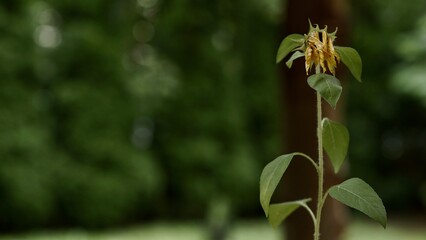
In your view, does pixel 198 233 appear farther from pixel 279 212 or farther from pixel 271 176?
pixel 271 176

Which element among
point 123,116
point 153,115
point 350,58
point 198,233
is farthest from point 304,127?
point 153,115

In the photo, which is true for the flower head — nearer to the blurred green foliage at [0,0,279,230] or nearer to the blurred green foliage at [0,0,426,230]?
the blurred green foliage at [0,0,279,230]

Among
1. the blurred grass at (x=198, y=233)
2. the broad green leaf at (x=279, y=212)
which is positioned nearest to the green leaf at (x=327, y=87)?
the broad green leaf at (x=279, y=212)

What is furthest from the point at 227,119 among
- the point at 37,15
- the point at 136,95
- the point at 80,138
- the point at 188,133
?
the point at 37,15

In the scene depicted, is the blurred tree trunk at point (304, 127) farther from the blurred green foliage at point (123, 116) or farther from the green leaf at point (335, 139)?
the blurred green foliage at point (123, 116)

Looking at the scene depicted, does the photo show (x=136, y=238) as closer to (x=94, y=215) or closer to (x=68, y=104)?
(x=94, y=215)

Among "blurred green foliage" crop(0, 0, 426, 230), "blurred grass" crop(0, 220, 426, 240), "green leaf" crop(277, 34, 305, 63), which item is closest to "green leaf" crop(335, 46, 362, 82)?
"green leaf" crop(277, 34, 305, 63)
